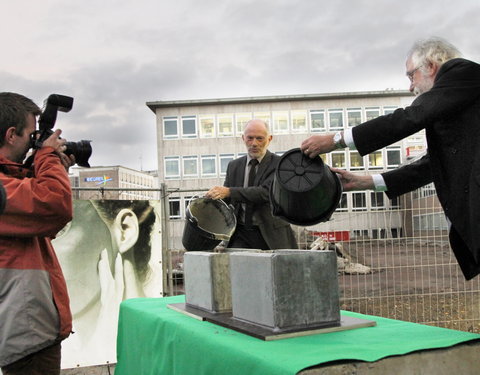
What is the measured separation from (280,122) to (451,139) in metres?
37.2

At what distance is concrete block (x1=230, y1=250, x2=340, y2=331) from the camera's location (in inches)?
64.7

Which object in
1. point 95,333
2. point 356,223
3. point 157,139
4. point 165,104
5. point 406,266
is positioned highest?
point 165,104

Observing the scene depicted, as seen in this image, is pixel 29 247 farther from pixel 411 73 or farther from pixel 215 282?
pixel 411 73

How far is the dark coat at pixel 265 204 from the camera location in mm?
3607

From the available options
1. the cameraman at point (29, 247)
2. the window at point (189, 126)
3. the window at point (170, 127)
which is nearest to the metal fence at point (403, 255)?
the cameraman at point (29, 247)

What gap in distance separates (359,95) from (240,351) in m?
40.0

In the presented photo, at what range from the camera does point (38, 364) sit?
6.27 feet

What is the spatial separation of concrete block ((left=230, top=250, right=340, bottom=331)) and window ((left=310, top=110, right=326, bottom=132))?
37.6 m

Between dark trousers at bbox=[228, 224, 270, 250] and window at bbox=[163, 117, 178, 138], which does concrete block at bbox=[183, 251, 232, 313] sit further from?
window at bbox=[163, 117, 178, 138]

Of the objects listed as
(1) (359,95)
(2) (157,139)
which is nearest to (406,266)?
(2) (157,139)

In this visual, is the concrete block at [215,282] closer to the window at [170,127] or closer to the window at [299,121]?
the window at [170,127]

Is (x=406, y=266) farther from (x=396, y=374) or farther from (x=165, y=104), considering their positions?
(x=165, y=104)

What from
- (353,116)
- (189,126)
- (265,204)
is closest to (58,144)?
(265,204)

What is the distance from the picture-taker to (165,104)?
122ft
